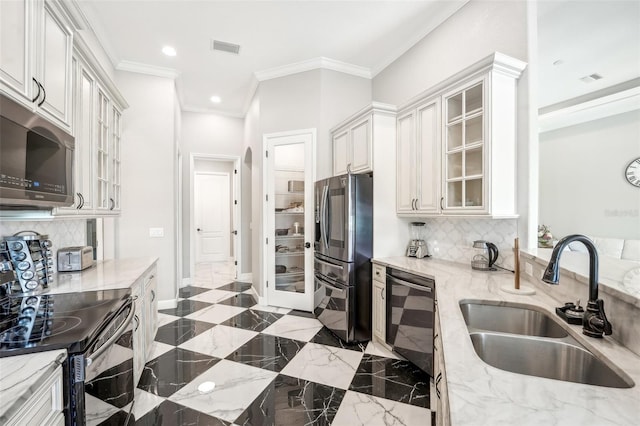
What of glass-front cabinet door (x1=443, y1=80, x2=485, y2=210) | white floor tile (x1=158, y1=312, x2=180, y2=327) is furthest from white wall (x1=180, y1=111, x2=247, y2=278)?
glass-front cabinet door (x1=443, y1=80, x2=485, y2=210)

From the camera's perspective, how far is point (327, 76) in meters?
3.66

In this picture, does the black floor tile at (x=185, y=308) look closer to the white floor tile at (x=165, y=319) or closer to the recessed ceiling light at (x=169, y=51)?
the white floor tile at (x=165, y=319)

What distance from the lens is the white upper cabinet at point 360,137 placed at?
2.80 m

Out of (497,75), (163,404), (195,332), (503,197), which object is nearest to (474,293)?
(503,197)

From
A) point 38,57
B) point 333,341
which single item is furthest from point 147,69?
point 333,341

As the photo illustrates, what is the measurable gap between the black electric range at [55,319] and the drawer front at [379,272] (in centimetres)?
196

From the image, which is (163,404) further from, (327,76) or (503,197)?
(327,76)

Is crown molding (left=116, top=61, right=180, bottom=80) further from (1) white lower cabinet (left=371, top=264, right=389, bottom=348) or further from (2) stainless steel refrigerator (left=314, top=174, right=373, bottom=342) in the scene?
(1) white lower cabinet (left=371, top=264, right=389, bottom=348)

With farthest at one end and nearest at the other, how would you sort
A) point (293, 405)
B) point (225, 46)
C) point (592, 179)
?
point (592, 179), point (225, 46), point (293, 405)

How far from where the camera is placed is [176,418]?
181 cm

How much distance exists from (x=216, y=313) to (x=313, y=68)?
340 centimetres

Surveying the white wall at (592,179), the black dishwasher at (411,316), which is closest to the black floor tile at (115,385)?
the black dishwasher at (411,316)

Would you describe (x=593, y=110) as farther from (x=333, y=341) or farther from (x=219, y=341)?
(x=219, y=341)

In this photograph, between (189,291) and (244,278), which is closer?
(189,291)
